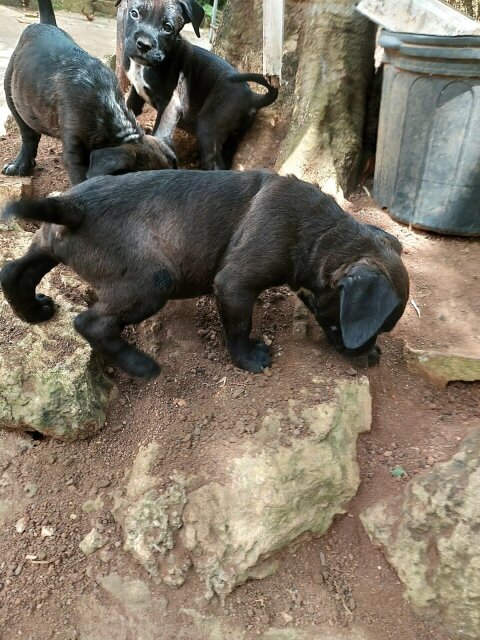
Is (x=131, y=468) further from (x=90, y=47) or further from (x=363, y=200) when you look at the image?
(x=90, y=47)

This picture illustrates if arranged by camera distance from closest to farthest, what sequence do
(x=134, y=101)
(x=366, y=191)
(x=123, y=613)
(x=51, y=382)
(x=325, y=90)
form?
(x=123, y=613) → (x=51, y=382) → (x=325, y=90) → (x=366, y=191) → (x=134, y=101)

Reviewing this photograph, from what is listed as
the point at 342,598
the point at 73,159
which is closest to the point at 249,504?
the point at 342,598

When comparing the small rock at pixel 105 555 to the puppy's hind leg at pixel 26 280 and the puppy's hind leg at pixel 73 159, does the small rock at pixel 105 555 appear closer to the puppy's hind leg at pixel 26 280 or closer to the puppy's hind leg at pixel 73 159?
the puppy's hind leg at pixel 26 280

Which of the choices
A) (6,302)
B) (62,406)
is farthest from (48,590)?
(6,302)

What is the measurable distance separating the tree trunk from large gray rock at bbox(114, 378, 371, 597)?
2.94 m

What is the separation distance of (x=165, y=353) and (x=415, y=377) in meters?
1.65

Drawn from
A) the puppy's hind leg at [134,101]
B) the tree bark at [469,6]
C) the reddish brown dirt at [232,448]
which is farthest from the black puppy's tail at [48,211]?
the tree bark at [469,6]

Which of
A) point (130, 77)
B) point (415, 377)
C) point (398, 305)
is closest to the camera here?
point (398, 305)

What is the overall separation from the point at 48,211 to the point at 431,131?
3.10 metres

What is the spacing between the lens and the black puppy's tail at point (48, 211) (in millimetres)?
3049

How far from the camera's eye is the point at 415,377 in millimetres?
3748

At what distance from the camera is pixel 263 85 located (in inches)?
218

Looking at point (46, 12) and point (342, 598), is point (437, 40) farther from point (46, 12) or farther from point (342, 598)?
point (46, 12)

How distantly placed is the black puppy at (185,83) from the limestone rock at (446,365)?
3.20 m
